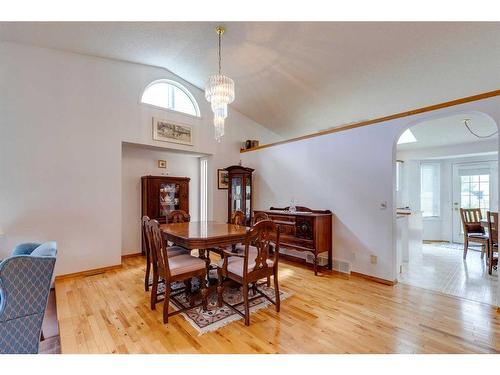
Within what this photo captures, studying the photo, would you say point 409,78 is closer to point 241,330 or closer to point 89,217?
point 241,330

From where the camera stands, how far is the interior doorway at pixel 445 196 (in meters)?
3.32

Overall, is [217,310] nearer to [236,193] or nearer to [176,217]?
[176,217]

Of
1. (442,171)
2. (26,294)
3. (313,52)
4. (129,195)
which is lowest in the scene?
(26,294)

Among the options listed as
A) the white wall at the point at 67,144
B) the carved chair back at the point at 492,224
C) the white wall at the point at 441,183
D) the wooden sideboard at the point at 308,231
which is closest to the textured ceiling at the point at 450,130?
the white wall at the point at 441,183

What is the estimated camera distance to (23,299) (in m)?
1.60

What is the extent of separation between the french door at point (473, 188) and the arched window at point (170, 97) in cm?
618

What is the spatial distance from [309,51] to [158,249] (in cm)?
298

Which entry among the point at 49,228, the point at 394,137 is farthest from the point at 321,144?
the point at 49,228

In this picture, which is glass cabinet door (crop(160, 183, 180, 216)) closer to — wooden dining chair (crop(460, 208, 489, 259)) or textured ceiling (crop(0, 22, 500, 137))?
textured ceiling (crop(0, 22, 500, 137))

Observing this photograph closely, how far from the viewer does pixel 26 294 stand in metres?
1.60

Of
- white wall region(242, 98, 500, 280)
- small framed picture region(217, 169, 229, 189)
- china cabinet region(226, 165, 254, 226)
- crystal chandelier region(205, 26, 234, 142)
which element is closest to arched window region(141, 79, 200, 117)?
small framed picture region(217, 169, 229, 189)

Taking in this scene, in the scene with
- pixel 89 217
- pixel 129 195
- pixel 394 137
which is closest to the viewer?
pixel 394 137

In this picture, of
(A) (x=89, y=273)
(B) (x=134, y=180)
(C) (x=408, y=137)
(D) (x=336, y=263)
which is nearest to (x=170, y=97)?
(B) (x=134, y=180)

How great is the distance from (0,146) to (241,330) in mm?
3527
